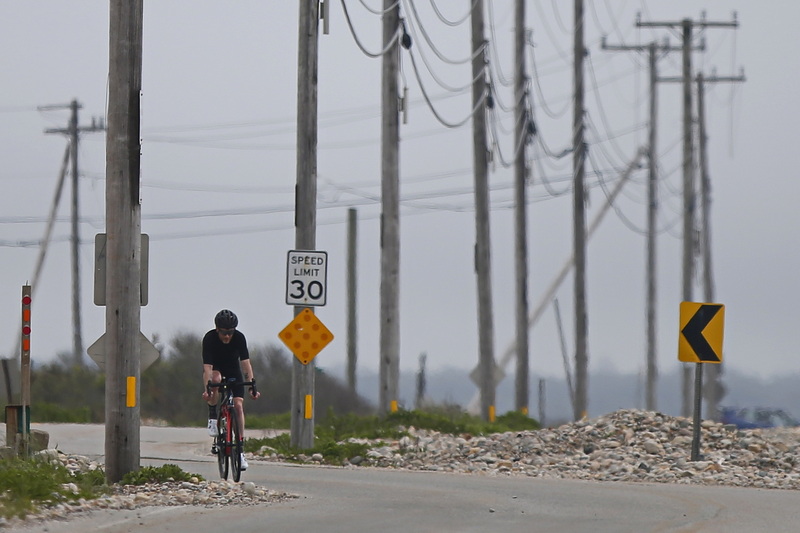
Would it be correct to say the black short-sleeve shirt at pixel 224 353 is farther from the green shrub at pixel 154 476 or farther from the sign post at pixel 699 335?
the sign post at pixel 699 335

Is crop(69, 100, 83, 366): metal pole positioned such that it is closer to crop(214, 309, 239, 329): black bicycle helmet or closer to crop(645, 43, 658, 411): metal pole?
crop(645, 43, 658, 411): metal pole

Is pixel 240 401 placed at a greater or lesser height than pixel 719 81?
lesser

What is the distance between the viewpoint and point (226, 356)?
17.7m

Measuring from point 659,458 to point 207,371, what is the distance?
9.56m

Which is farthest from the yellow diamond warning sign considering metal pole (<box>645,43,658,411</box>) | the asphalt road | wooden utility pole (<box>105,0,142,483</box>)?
metal pole (<box>645,43,658,411</box>)

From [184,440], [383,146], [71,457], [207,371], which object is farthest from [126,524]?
[383,146]

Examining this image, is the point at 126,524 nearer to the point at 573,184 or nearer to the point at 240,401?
the point at 240,401

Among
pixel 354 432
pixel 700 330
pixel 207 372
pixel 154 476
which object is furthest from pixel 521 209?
pixel 154 476

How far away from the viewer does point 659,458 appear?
24609mm

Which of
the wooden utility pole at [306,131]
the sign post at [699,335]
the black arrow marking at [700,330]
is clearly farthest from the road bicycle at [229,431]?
the black arrow marking at [700,330]

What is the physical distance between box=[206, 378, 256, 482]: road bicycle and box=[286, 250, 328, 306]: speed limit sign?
265 inches

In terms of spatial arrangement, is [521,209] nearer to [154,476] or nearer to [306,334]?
[306,334]

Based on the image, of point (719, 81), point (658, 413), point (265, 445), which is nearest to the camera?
point (265, 445)

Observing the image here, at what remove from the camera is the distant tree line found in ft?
151
